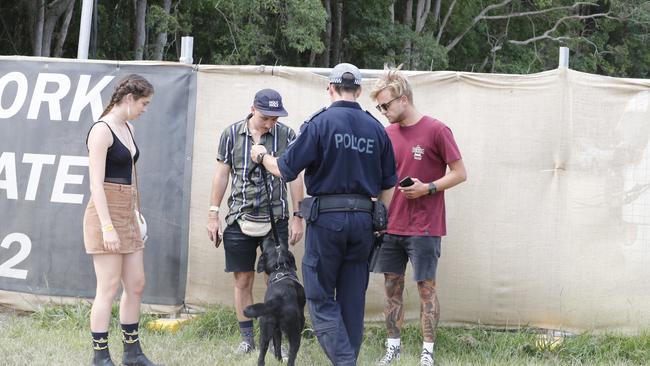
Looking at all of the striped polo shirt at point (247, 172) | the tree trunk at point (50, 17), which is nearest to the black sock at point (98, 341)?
the striped polo shirt at point (247, 172)

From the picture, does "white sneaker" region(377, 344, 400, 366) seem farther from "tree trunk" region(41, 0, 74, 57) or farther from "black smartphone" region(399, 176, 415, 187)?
"tree trunk" region(41, 0, 74, 57)

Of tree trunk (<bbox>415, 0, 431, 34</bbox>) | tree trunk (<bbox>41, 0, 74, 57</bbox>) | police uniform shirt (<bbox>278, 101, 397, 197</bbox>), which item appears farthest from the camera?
tree trunk (<bbox>415, 0, 431, 34</bbox>)

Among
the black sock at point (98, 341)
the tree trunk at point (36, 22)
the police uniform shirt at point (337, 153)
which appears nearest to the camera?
the police uniform shirt at point (337, 153)

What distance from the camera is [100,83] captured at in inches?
259

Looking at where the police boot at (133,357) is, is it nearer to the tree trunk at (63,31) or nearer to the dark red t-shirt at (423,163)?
the dark red t-shirt at (423,163)

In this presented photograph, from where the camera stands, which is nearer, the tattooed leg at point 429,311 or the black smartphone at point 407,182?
the black smartphone at point 407,182

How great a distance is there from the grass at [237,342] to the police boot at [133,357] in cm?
20

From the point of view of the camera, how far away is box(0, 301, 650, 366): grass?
5.46 metres

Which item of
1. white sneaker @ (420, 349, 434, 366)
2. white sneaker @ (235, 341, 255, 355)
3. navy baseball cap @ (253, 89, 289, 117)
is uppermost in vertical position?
navy baseball cap @ (253, 89, 289, 117)

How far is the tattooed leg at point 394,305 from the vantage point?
5648 millimetres

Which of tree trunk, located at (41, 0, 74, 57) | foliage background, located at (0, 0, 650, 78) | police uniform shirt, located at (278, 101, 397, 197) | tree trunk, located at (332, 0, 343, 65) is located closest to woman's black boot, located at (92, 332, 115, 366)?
police uniform shirt, located at (278, 101, 397, 197)

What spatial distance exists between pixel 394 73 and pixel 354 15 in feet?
81.8

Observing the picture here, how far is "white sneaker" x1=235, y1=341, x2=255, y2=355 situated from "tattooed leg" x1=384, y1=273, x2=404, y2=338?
95 cm

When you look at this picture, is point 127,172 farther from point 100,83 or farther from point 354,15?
point 354,15
